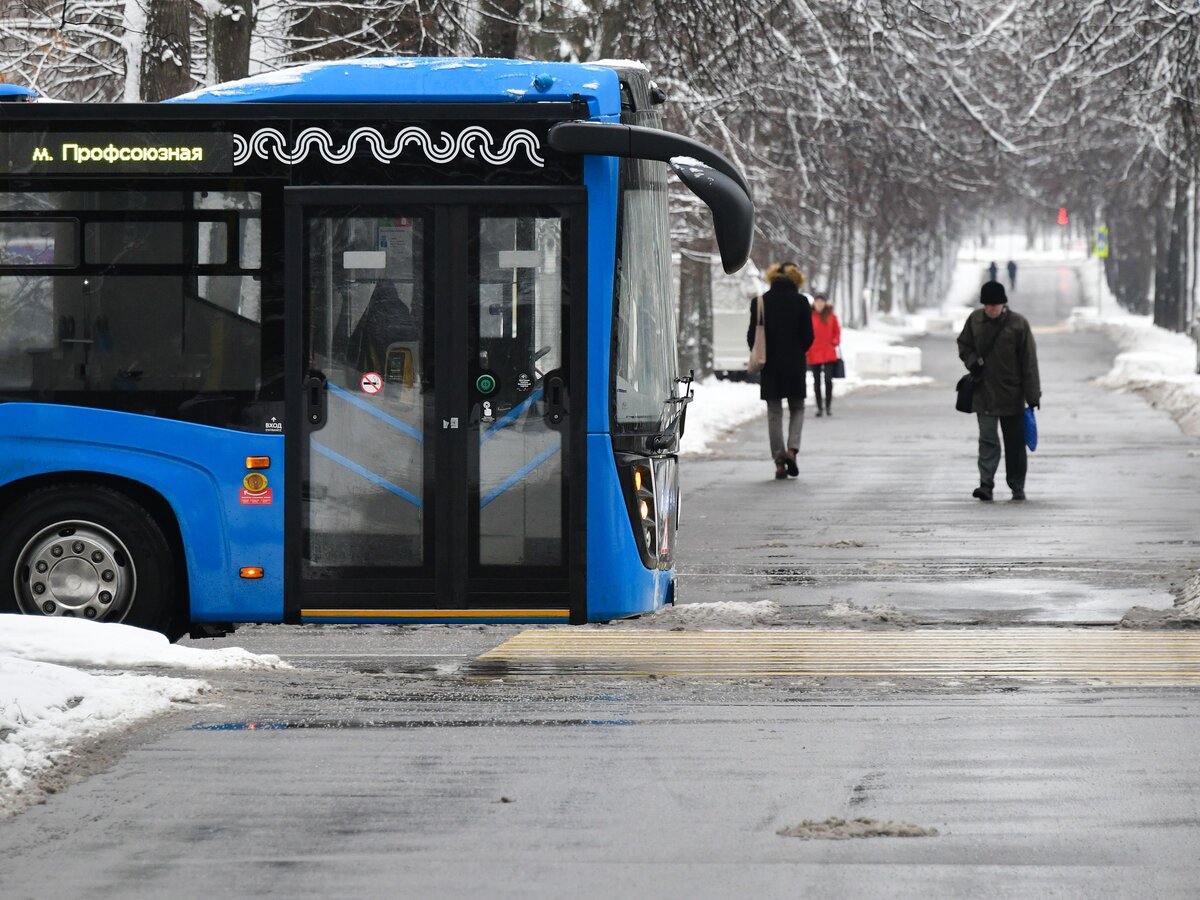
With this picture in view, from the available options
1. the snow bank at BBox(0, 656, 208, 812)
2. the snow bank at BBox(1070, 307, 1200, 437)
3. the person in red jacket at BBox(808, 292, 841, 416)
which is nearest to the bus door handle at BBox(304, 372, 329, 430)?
the snow bank at BBox(0, 656, 208, 812)

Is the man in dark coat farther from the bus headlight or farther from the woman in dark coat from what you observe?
the bus headlight

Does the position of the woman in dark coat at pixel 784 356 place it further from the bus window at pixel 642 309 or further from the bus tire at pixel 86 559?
the bus tire at pixel 86 559

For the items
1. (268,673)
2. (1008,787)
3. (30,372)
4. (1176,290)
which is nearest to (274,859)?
(1008,787)

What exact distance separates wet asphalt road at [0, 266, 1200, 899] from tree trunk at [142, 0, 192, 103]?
297 inches

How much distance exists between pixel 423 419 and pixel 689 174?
169cm

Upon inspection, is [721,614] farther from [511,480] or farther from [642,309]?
A: [642,309]

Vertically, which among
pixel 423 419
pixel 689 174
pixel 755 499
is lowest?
pixel 755 499

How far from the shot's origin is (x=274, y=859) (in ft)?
19.1

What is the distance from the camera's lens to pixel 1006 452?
17750mm

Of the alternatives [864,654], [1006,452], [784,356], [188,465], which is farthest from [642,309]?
[784,356]

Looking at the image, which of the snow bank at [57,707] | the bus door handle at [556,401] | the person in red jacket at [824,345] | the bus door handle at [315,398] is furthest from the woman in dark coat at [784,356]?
the snow bank at [57,707]

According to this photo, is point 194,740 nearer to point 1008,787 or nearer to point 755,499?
point 1008,787

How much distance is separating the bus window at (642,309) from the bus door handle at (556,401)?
0.26 metres

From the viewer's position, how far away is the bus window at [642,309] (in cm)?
966
